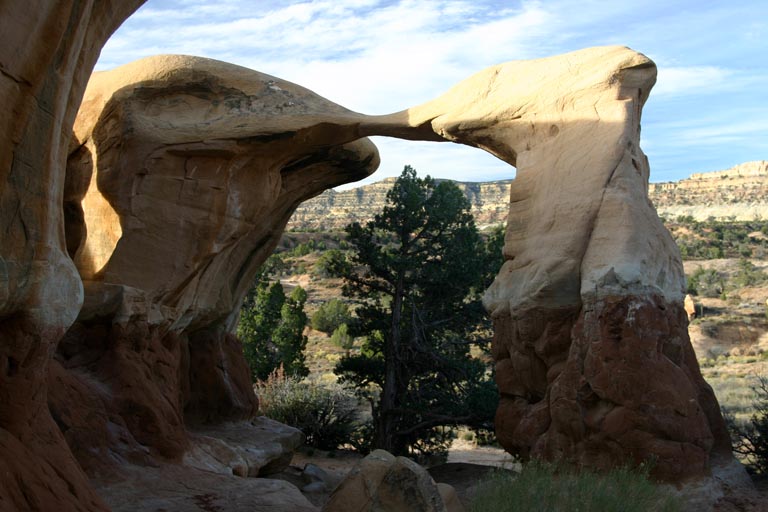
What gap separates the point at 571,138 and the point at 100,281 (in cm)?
614

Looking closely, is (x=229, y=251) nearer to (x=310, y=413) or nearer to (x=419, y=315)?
(x=419, y=315)

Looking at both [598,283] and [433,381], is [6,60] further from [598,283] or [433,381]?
[433,381]

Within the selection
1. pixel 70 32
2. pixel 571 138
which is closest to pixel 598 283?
pixel 571 138

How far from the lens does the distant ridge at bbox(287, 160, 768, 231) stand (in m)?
60.9

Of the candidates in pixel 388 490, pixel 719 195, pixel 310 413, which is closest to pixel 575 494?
pixel 388 490

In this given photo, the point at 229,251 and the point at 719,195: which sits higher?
the point at 719,195

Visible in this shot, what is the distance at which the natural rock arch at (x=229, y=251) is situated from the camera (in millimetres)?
5668

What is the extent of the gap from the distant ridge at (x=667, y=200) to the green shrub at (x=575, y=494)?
4886 centimetres

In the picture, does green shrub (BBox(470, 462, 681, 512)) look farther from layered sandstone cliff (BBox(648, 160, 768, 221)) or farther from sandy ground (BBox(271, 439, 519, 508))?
layered sandstone cliff (BBox(648, 160, 768, 221))

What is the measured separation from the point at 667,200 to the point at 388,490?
65.2 meters

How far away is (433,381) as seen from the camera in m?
15.4

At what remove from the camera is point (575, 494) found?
7.17 m

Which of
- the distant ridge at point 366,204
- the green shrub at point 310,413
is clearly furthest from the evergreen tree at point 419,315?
the distant ridge at point 366,204

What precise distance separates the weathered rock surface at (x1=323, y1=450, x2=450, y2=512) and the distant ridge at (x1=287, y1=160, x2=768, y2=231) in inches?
1951
